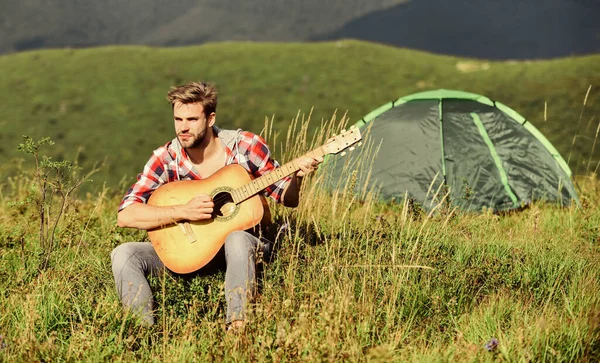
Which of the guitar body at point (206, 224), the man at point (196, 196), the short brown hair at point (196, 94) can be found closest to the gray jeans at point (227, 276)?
the man at point (196, 196)

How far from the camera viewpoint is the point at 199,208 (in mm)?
3723

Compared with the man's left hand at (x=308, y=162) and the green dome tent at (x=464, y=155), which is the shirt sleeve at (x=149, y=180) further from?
the green dome tent at (x=464, y=155)

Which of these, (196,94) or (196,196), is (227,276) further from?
(196,94)

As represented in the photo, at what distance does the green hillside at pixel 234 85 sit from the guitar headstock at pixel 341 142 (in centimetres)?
1849

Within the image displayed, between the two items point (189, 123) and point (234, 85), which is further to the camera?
point (234, 85)

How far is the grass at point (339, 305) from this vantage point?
9.68 feet

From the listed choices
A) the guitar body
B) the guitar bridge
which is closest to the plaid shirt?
the guitar body

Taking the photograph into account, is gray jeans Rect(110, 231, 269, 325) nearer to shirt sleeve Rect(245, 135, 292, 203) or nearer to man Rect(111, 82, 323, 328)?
man Rect(111, 82, 323, 328)

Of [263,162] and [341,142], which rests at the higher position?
[341,142]

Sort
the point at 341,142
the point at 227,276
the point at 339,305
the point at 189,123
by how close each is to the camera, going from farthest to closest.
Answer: the point at 189,123, the point at 341,142, the point at 227,276, the point at 339,305

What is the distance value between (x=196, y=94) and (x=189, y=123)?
20cm

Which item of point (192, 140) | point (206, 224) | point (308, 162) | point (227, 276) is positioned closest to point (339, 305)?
point (227, 276)

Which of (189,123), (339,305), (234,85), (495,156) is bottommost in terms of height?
(339,305)

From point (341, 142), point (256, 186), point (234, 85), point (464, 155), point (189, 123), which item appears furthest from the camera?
point (234, 85)
